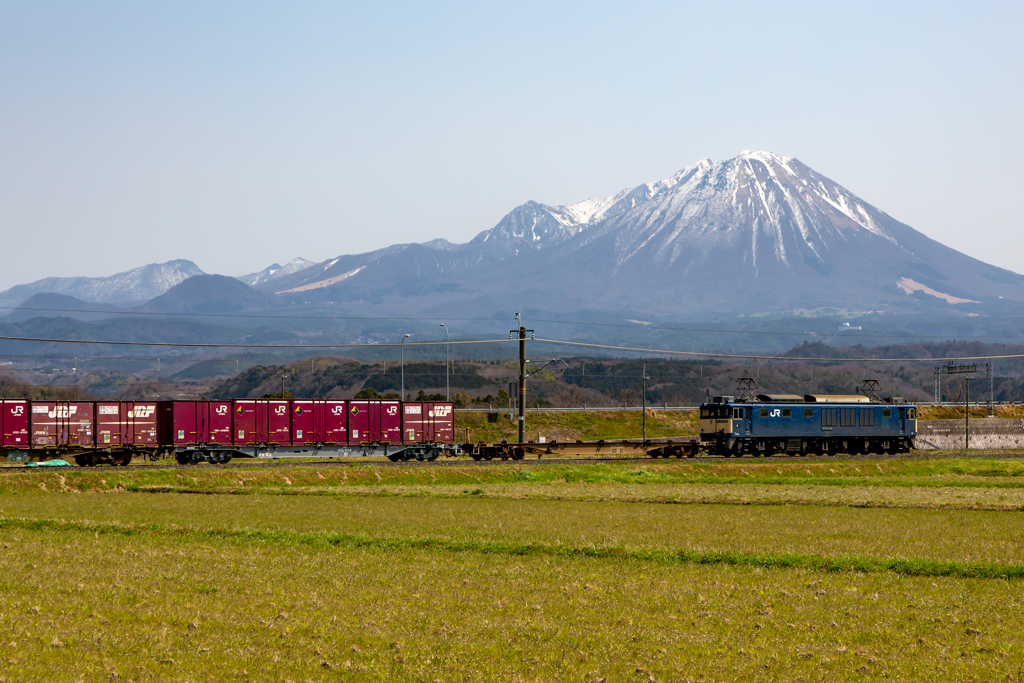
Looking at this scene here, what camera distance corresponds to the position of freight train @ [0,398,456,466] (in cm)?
5675

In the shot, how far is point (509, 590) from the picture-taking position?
20047mm

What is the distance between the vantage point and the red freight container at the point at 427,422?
6700 centimetres

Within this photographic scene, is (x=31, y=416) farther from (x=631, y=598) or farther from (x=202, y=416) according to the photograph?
(x=631, y=598)

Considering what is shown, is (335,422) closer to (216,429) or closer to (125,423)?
(216,429)

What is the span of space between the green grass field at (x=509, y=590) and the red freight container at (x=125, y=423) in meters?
17.7

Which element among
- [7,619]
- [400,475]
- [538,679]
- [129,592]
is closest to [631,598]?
[538,679]

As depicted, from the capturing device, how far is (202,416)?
60219mm

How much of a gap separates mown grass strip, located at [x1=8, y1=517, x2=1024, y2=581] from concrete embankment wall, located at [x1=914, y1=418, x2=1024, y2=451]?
68.0 metres

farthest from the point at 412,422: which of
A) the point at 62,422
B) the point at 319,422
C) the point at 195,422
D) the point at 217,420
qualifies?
the point at 62,422

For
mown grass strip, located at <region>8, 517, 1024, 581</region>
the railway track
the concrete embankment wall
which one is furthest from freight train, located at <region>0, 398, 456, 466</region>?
the concrete embankment wall

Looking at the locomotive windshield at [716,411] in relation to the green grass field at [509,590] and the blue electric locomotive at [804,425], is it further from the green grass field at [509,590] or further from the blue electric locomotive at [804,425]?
the green grass field at [509,590]

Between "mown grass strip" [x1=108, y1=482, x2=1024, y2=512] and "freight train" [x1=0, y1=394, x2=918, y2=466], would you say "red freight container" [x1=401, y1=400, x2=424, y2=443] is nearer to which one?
"freight train" [x1=0, y1=394, x2=918, y2=466]

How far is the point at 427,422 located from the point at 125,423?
791 inches

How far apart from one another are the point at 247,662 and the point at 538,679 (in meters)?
4.42
